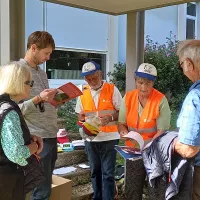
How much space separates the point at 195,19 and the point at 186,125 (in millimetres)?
12072

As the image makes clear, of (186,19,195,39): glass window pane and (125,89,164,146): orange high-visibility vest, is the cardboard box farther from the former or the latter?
(186,19,195,39): glass window pane

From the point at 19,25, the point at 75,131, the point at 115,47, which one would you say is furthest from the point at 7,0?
the point at 115,47

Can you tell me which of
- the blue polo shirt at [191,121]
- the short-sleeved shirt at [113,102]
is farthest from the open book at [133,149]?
the blue polo shirt at [191,121]

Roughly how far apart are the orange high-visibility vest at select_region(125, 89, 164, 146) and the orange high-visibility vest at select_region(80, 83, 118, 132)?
313 millimetres

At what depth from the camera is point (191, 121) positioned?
6.52ft

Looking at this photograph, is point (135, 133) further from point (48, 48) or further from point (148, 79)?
point (48, 48)

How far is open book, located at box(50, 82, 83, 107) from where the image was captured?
2.69 metres

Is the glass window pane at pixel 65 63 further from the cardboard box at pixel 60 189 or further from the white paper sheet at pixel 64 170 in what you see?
the cardboard box at pixel 60 189

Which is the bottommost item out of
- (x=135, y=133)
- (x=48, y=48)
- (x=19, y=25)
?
(x=135, y=133)

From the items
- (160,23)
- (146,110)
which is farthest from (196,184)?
(160,23)

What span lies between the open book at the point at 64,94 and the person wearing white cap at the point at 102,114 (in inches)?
21.1

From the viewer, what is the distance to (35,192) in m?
2.86

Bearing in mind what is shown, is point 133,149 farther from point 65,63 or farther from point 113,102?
point 65,63

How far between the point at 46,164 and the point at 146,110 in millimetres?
1009
